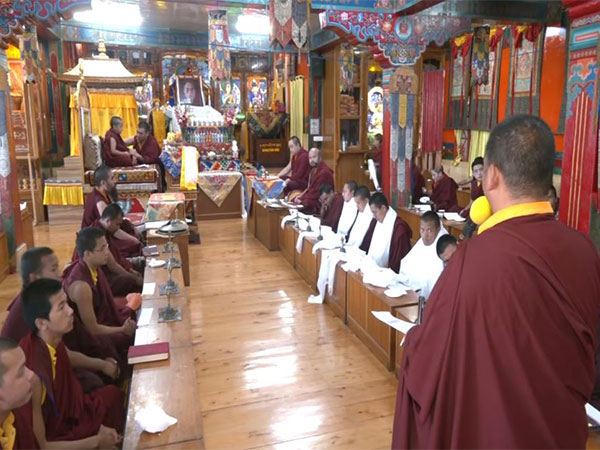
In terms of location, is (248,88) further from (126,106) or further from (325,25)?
(325,25)

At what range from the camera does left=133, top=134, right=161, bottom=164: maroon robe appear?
30.7 ft

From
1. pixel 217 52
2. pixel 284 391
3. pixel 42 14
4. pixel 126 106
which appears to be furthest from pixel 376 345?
pixel 126 106

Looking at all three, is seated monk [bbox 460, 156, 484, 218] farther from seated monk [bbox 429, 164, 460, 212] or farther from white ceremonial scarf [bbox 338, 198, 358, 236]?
white ceremonial scarf [bbox 338, 198, 358, 236]

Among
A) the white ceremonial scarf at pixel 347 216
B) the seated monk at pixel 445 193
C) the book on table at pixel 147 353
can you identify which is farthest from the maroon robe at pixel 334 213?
the book on table at pixel 147 353

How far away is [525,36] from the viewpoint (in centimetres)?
855

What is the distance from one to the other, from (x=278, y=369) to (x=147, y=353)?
1.47 meters

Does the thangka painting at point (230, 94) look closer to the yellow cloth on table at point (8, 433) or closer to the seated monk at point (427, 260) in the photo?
the seated monk at point (427, 260)

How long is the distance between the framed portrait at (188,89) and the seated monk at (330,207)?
936 centimetres

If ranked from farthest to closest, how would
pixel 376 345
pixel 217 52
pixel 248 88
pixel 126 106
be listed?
pixel 248 88
pixel 126 106
pixel 217 52
pixel 376 345

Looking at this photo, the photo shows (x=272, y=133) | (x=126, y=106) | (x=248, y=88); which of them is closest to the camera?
(x=126, y=106)

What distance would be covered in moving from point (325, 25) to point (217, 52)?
13.2ft

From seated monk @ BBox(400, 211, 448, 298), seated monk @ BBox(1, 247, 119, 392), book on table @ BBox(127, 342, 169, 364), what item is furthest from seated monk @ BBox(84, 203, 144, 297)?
seated monk @ BBox(400, 211, 448, 298)

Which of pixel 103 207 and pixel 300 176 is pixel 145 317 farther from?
pixel 300 176

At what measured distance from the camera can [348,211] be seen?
662 centimetres
